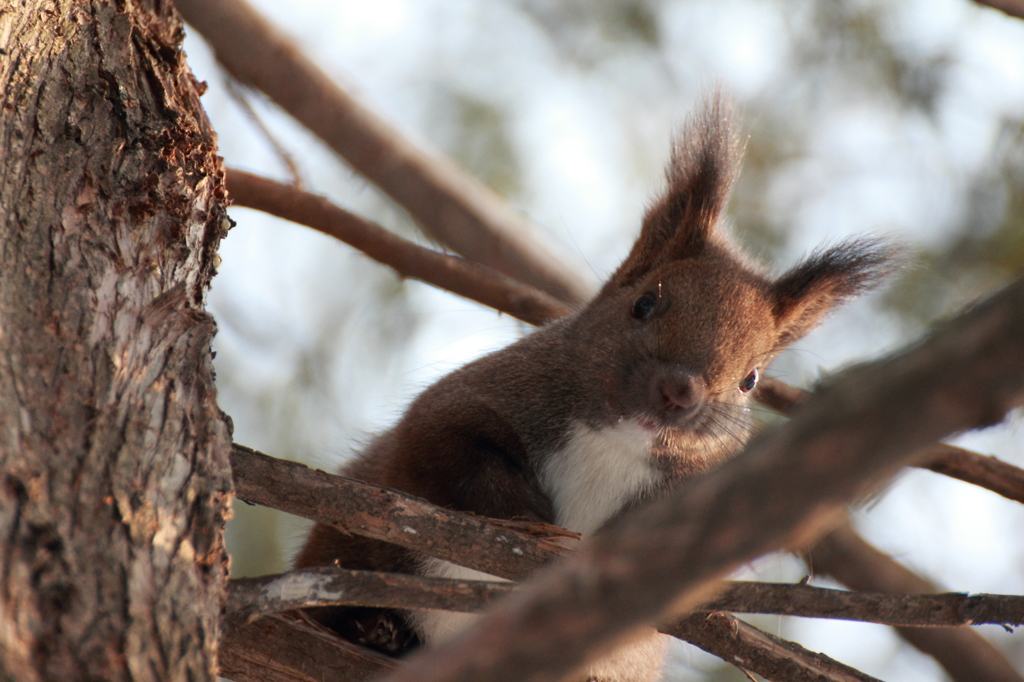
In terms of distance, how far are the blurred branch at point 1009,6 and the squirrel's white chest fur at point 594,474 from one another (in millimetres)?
2691

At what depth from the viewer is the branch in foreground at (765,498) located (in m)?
1.52

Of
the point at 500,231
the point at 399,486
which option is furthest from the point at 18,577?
the point at 500,231

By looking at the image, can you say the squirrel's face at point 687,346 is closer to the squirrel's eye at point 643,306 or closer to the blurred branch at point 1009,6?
the squirrel's eye at point 643,306

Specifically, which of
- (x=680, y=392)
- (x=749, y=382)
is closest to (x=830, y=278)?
(x=749, y=382)

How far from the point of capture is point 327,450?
6.25 meters

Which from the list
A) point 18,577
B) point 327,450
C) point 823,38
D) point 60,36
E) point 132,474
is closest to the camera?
point 18,577

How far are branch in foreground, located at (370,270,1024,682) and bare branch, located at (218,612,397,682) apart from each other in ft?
7.05

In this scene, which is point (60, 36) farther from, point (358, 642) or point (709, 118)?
point (709, 118)

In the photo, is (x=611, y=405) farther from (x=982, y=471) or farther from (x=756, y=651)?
(x=982, y=471)

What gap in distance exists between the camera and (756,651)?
336 cm

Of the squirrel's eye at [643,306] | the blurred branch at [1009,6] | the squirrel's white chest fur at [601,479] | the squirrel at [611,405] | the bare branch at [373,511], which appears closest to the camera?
the bare branch at [373,511]

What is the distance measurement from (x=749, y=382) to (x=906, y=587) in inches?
95.9

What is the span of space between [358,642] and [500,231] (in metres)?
3.95

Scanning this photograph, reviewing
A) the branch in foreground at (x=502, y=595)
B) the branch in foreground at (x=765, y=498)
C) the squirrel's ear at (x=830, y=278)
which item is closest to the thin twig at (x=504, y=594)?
the branch in foreground at (x=502, y=595)
